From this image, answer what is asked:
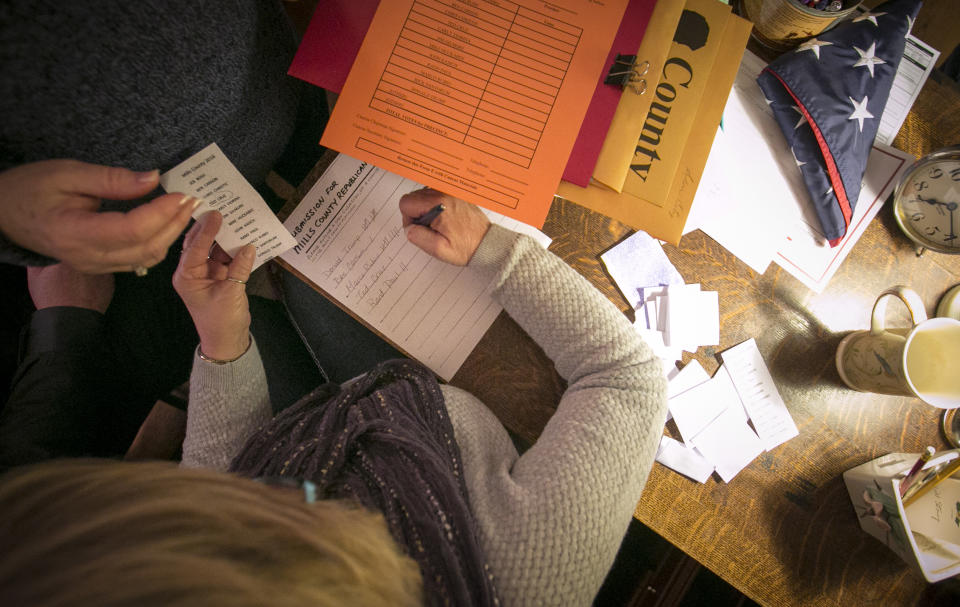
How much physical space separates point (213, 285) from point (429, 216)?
0.33 m

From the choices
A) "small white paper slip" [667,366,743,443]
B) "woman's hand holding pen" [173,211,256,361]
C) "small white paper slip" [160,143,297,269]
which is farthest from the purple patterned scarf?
"small white paper slip" [667,366,743,443]

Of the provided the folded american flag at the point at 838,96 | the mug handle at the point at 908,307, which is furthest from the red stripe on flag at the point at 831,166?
the mug handle at the point at 908,307

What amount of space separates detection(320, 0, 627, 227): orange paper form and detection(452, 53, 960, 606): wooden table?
0.14 m

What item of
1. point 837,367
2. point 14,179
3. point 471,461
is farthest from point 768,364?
point 14,179

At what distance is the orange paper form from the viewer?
579 millimetres

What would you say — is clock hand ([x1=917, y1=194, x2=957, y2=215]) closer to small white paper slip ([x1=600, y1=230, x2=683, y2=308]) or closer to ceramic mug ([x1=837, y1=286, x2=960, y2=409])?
ceramic mug ([x1=837, y1=286, x2=960, y2=409])

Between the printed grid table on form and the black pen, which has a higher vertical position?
the printed grid table on form

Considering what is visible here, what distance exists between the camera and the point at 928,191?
729 mm

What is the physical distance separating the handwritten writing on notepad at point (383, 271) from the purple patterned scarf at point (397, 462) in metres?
0.06

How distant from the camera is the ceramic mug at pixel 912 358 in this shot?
2.08 feet

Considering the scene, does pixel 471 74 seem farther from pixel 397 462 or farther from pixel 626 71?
pixel 397 462

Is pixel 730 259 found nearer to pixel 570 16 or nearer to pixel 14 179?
pixel 570 16

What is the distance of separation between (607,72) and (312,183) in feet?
1.55

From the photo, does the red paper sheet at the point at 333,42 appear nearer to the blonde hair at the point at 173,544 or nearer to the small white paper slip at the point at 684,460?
the blonde hair at the point at 173,544
